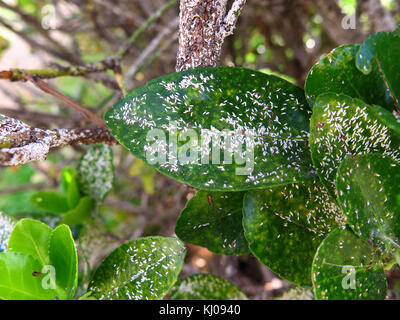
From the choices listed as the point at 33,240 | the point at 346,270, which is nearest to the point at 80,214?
the point at 33,240

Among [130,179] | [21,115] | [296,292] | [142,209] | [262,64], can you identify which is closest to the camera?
[296,292]

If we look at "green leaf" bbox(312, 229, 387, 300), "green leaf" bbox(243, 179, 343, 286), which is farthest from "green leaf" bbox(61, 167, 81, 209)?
"green leaf" bbox(312, 229, 387, 300)

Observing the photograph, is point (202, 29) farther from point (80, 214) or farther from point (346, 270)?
point (80, 214)

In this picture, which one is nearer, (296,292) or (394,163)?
(394,163)

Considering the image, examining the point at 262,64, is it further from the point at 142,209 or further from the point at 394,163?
the point at 394,163

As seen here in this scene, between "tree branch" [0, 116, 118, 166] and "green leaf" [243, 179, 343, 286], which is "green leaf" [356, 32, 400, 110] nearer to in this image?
"green leaf" [243, 179, 343, 286]

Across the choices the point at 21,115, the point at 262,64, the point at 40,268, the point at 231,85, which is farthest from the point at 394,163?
the point at 262,64
